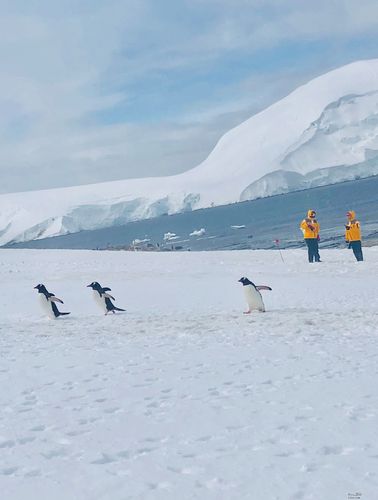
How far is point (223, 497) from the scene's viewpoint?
4180 mm

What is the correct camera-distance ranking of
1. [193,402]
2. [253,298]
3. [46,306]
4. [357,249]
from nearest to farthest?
[193,402] → [253,298] → [46,306] → [357,249]

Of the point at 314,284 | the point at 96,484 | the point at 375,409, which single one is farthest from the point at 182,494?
the point at 314,284

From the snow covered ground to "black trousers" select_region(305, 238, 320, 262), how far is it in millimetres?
7481

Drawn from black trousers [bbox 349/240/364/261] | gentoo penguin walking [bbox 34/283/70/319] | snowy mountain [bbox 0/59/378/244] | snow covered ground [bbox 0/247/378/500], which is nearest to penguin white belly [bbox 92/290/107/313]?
snow covered ground [bbox 0/247/378/500]

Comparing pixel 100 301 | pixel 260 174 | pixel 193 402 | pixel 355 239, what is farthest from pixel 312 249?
pixel 260 174

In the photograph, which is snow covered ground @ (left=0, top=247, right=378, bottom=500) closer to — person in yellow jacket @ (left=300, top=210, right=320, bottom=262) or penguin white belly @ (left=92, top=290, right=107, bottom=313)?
penguin white belly @ (left=92, top=290, right=107, bottom=313)

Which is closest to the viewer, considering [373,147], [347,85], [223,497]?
[223,497]

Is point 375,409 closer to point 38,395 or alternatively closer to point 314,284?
point 38,395

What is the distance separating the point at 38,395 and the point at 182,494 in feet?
9.70

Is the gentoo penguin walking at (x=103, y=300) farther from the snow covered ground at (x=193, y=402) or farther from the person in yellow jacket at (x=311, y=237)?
the person in yellow jacket at (x=311, y=237)

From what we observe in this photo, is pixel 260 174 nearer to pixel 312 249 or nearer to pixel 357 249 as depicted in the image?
pixel 312 249

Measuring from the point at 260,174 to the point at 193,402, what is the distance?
11961 centimetres

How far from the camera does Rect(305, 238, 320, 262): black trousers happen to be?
21719mm

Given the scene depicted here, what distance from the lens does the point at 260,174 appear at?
407 feet
